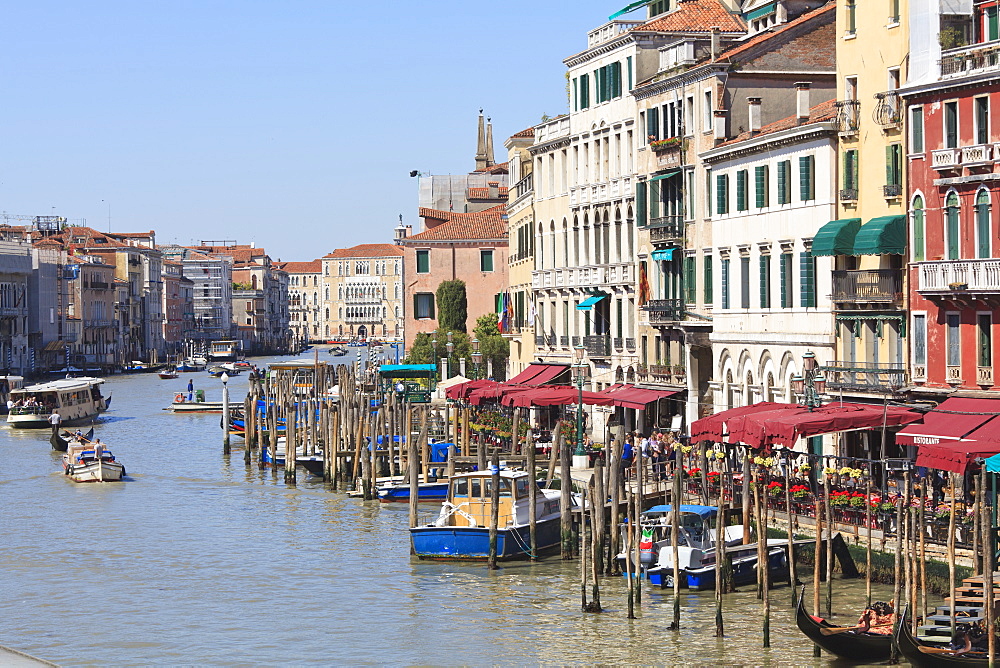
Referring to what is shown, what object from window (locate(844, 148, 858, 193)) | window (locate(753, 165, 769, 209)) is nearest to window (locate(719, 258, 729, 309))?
window (locate(753, 165, 769, 209))

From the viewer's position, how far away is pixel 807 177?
107 ft

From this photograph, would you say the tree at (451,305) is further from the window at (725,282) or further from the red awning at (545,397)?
the window at (725,282)

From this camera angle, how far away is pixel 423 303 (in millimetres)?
74438

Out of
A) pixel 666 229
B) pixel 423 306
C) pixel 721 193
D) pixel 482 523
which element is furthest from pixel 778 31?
pixel 423 306

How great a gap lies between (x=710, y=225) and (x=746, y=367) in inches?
153

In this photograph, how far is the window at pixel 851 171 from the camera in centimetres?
3106

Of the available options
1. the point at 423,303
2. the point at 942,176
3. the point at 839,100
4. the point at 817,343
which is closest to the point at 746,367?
the point at 817,343

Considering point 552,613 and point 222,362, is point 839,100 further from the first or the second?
point 222,362

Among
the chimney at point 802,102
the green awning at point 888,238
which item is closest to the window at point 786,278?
the chimney at point 802,102

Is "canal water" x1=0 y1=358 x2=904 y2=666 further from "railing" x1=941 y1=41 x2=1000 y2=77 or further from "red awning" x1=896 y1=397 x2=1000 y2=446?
"railing" x1=941 y1=41 x2=1000 y2=77

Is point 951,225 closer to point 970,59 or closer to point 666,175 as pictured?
point 970,59

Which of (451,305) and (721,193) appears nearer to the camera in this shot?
(721,193)

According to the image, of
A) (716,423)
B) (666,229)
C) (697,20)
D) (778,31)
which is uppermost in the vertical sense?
(697,20)

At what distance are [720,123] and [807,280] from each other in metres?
6.08
